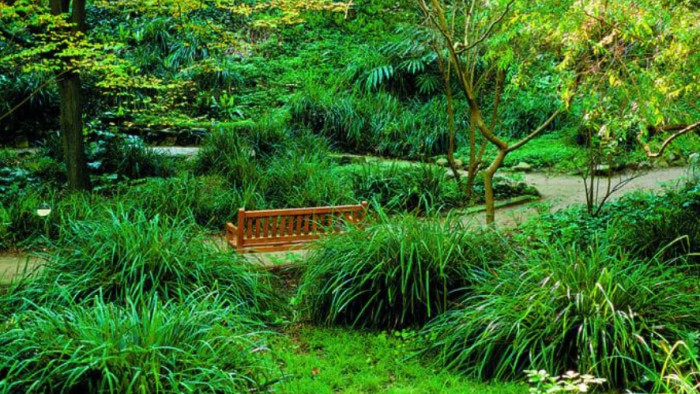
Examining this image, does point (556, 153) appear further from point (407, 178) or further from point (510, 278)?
point (510, 278)

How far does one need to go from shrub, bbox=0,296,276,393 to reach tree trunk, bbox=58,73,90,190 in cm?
510

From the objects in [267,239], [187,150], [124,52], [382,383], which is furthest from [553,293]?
[124,52]

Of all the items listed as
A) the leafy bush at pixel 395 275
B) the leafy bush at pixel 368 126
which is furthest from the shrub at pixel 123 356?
the leafy bush at pixel 368 126

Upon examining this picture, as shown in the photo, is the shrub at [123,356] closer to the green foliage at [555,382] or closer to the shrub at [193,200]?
the green foliage at [555,382]

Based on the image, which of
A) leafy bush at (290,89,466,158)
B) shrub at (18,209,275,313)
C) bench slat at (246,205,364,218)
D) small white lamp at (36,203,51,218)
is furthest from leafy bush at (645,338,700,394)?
leafy bush at (290,89,466,158)

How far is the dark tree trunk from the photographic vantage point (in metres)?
8.35

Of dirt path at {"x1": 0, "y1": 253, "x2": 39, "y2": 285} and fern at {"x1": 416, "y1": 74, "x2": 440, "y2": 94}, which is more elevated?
fern at {"x1": 416, "y1": 74, "x2": 440, "y2": 94}

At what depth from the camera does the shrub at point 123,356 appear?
10.8 ft

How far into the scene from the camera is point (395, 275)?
211 inches

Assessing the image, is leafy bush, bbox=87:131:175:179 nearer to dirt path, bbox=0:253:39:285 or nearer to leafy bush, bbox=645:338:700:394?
dirt path, bbox=0:253:39:285

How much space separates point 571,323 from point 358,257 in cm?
178

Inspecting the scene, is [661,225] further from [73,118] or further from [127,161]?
[127,161]

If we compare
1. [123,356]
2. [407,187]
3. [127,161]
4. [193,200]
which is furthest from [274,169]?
[123,356]

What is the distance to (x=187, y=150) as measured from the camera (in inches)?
483
